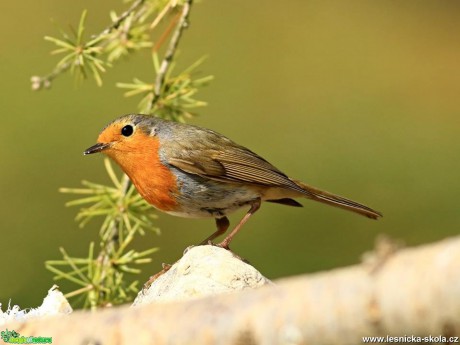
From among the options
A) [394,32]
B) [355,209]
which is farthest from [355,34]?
[355,209]

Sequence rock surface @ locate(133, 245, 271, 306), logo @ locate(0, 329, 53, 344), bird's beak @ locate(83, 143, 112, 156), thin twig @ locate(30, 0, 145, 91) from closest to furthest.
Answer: logo @ locate(0, 329, 53, 344) < rock surface @ locate(133, 245, 271, 306) < thin twig @ locate(30, 0, 145, 91) < bird's beak @ locate(83, 143, 112, 156)

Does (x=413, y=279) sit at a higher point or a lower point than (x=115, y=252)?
lower

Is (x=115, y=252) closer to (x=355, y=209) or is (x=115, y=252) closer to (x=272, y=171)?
(x=272, y=171)

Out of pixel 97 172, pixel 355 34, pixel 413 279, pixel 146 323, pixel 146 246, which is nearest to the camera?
pixel 413 279

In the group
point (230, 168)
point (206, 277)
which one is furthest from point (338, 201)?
point (206, 277)

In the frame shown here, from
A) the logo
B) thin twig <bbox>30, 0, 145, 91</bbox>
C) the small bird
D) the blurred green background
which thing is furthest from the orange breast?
the blurred green background

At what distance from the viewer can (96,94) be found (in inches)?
246

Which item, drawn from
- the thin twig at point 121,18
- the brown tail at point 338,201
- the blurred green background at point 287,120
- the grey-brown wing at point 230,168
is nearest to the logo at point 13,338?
the thin twig at point 121,18

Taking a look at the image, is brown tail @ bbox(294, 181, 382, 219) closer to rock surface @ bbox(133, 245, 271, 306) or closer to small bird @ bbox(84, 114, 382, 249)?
small bird @ bbox(84, 114, 382, 249)

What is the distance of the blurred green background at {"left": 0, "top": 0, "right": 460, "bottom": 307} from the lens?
522 cm

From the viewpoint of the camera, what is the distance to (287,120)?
6.68 metres

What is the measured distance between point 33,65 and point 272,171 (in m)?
3.62

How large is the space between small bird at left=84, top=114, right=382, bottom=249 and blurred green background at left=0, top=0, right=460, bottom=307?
158cm

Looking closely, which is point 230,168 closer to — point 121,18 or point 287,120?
point 121,18
